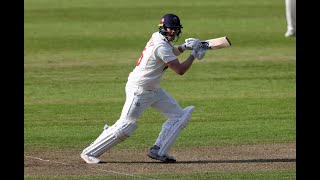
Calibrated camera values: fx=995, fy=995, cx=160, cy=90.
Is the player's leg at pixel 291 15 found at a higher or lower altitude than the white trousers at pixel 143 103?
lower

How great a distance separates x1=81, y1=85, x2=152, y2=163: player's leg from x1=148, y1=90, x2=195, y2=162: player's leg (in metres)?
0.33

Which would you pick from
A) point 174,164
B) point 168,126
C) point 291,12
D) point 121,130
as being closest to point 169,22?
point 168,126

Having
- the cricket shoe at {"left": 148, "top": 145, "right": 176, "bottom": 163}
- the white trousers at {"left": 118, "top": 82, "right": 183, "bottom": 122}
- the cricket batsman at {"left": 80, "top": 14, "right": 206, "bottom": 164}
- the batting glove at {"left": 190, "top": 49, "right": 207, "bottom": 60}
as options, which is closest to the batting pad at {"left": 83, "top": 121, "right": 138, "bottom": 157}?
the cricket batsman at {"left": 80, "top": 14, "right": 206, "bottom": 164}

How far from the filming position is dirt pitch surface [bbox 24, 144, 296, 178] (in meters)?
12.1

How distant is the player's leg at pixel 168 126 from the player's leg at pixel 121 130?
33 cm

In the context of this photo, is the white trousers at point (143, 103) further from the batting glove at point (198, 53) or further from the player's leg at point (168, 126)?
the batting glove at point (198, 53)

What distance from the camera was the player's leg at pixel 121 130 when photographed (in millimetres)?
12609

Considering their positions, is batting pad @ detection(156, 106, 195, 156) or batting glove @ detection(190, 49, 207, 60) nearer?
batting glove @ detection(190, 49, 207, 60)

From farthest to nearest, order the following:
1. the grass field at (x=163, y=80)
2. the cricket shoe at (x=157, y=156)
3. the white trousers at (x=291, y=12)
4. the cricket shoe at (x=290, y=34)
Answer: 1. the cricket shoe at (x=290, y=34)
2. the white trousers at (x=291, y=12)
3. the grass field at (x=163, y=80)
4. the cricket shoe at (x=157, y=156)

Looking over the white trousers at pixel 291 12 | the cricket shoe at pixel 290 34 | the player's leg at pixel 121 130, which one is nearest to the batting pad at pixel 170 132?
the player's leg at pixel 121 130

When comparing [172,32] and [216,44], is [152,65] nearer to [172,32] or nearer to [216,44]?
[172,32]

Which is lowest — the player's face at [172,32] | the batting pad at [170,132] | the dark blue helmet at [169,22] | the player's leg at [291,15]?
the player's leg at [291,15]

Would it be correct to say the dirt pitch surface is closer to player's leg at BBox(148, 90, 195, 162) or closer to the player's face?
player's leg at BBox(148, 90, 195, 162)

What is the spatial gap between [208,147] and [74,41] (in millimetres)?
14488
